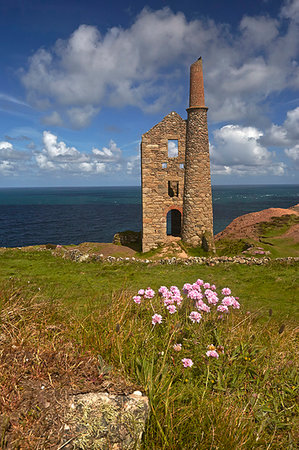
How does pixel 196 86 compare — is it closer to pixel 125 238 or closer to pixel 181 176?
pixel 181 176

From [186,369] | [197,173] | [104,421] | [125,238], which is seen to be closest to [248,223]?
[197,173]

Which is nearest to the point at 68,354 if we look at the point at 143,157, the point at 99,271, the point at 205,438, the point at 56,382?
the point at 56,382

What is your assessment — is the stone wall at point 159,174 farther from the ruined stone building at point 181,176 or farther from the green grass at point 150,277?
the green grass at point 150,277

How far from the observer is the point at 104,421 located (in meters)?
2.34

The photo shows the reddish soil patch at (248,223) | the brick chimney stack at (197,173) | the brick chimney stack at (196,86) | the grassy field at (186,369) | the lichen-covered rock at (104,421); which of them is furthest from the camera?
the reddish soil patch at (248,223)

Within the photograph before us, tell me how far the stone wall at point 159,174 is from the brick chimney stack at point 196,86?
1.58 m

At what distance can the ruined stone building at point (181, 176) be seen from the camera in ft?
63.1

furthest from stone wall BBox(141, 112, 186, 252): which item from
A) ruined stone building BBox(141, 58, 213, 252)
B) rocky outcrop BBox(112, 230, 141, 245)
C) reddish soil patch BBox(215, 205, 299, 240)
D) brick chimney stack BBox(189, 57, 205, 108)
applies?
reddish soil patch BBox(215, 205, 299, 240)

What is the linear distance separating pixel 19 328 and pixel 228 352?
3.11 meters

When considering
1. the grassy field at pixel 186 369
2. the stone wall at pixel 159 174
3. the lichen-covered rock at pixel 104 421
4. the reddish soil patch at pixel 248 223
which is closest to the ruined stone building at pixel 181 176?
the stone wall at pixel 159 174

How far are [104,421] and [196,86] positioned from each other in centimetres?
2062

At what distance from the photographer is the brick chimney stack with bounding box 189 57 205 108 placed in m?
18.5

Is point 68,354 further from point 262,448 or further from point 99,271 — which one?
point 99,271

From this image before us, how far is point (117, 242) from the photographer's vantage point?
23328mm
